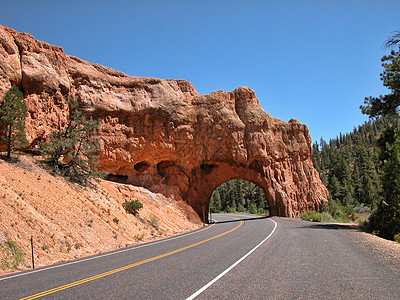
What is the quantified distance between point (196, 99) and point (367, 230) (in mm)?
21902

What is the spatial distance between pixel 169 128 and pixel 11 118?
1577 cm

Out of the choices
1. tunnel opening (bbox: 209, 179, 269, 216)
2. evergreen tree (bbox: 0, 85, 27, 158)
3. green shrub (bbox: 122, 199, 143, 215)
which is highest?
evergreen tree (bbox: 0, 85, 27, 158)

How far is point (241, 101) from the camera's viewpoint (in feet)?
121

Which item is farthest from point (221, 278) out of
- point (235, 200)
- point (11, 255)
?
point (235, 200)

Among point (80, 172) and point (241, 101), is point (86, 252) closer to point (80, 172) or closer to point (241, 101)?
point (80, 172)

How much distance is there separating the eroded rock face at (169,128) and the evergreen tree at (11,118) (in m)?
2.68

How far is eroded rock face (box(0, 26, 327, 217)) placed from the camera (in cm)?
2395

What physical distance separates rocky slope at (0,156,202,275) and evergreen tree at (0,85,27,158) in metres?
1.22

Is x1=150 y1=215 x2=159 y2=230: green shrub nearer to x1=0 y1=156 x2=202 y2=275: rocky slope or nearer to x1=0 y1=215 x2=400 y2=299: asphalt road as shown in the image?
x1=0 y1=156 x2=202 y2=275: rocky slope

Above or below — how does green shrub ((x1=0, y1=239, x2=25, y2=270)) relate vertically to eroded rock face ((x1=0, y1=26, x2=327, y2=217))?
below

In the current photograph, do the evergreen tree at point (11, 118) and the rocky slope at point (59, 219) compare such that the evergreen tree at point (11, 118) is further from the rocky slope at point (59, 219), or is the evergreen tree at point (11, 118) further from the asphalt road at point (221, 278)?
the asphalt road at point (221, 278)

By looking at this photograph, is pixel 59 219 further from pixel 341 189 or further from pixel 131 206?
pixel 341 189

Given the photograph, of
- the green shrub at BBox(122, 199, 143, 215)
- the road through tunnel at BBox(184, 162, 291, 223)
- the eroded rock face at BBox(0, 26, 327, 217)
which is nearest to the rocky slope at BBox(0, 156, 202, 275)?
the green shrub at BBox(122, 199, 143, 215)

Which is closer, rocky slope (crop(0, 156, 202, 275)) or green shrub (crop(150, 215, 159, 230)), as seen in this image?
rocky slope (crop(0, 156, 202, 275))
